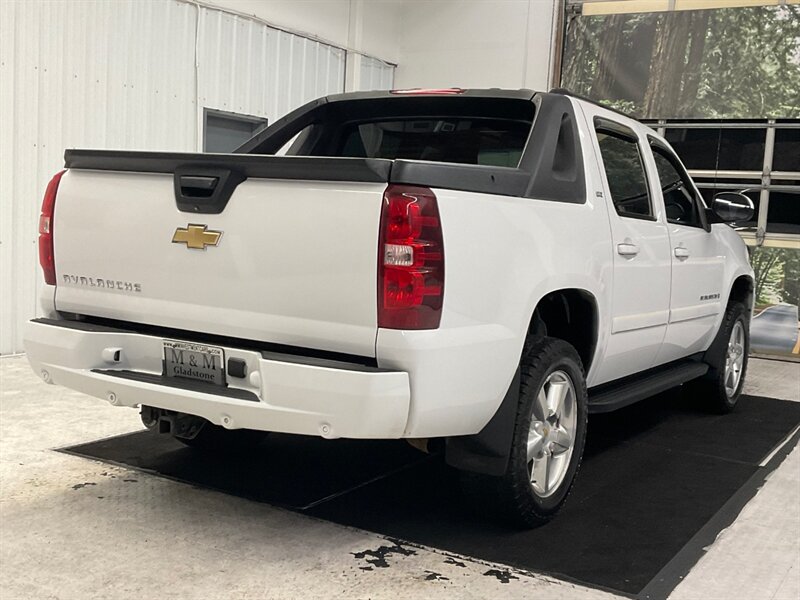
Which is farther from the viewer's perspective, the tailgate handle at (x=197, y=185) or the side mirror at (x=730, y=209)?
the side mirror at (x=730, y=209)

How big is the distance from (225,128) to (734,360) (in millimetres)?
5821

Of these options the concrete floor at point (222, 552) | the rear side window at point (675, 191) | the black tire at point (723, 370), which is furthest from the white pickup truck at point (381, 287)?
the black tire at point (723, 370)

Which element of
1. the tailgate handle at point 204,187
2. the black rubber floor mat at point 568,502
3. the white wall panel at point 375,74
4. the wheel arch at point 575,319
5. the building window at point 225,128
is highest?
the white wall panel at point 375,74

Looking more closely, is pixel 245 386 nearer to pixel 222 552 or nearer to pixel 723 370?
pixel 222 552

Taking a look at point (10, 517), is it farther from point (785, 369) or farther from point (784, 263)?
point (784, 263)

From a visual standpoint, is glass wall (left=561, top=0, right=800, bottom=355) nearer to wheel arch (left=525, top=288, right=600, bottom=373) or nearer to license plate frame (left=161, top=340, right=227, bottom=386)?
wheel arch (left=525, top=288, right=600, bottom=373)

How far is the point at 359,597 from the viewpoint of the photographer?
288 centimetres

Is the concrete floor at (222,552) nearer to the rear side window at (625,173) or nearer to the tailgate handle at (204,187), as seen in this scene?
the tailgate handle at (204,187)

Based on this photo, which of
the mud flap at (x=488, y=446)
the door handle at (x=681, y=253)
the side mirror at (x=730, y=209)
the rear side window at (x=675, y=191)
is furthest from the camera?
the side mirror at (x=730, y=209)

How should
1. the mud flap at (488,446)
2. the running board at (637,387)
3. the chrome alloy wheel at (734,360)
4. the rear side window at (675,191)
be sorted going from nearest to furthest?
1. the mud flap at (488,446)
2. the running board at (637,387)
3. the rear side window at (675,191)
4. the chrome alloy wheel at (734,360)

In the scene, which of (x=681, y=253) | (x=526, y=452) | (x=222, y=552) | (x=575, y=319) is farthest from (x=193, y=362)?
(x=681, y=253)

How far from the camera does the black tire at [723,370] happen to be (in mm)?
5820

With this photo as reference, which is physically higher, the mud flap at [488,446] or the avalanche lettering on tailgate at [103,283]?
the avalanche lettering on tailgate at [103,283]

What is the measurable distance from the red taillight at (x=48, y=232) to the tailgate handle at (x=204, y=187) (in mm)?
671
